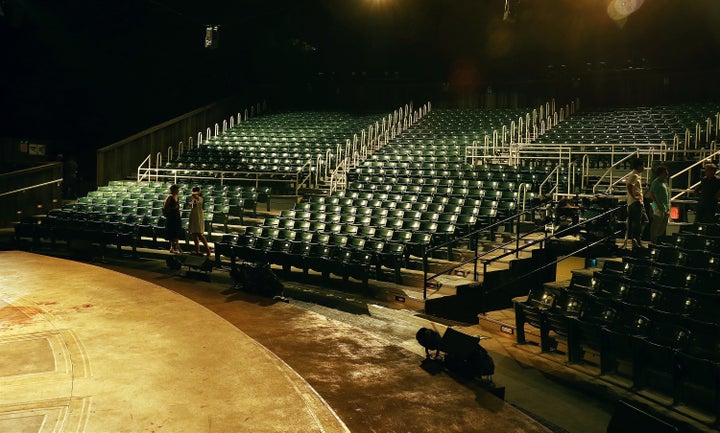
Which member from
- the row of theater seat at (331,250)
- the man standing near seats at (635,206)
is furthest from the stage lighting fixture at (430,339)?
the man standing near seats at (635,206)

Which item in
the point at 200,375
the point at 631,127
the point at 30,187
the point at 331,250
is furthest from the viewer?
the point at 30,187

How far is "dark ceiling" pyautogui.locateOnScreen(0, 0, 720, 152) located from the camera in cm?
2105

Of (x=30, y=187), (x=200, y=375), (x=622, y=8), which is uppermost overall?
(x=622, y=8)

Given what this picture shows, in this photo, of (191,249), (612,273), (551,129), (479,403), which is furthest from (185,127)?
(479,403)

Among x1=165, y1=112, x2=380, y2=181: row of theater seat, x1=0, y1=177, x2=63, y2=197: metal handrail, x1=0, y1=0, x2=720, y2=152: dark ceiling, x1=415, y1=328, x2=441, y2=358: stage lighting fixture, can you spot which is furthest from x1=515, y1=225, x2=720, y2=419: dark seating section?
x1=0, y1=177, x2=63, y2=197: metal handrail

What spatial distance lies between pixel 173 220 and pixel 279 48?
666 inches

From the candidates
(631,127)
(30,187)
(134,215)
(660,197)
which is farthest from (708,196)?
(30,187)

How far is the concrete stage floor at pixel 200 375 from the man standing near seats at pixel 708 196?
509cm

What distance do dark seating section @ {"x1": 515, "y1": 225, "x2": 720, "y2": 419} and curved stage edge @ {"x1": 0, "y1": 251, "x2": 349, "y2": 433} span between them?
3013 mm

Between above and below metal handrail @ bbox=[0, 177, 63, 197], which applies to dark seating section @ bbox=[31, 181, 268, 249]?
below

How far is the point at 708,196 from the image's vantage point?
8430 mm

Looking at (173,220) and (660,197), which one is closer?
(660,197)

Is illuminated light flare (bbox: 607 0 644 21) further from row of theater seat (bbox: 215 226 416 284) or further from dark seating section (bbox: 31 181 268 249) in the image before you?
row of theater seat (bbox: 215 226 416 284)

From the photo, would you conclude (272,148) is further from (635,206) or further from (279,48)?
(635,206)
